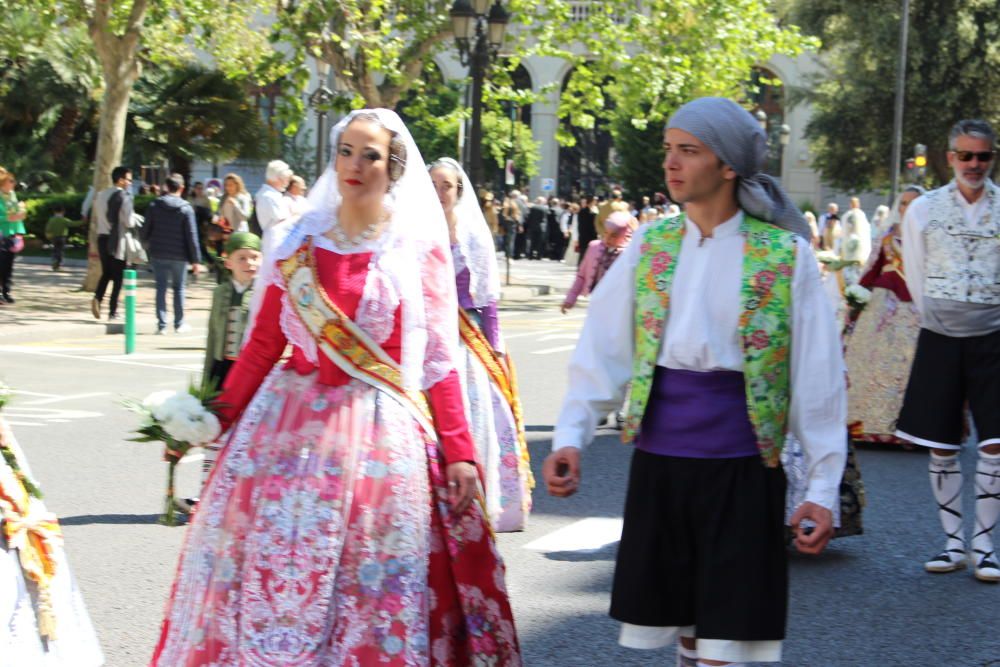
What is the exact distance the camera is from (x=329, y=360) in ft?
13.0

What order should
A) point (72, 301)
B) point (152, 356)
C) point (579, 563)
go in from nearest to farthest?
point (579, 563)
point (152, 356)
point (72, 301)

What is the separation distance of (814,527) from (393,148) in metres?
1.59

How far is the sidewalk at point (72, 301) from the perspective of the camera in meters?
16.2

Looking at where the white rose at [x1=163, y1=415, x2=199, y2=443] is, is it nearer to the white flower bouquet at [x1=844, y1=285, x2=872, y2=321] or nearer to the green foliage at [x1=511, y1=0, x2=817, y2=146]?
the white flower bouquet at [x1=844, y1=285, x2=872, y2=321]

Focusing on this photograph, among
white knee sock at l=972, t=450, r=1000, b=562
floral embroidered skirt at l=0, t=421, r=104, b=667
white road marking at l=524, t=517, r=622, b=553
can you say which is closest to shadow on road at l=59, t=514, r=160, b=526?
white road marking at l=524, t=517, r=622, b=553

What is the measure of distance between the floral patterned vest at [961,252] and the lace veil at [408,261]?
2.74 meters

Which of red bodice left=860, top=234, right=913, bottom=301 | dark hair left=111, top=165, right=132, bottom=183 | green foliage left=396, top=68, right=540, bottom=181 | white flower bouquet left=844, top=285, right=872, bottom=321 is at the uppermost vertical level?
green foliage left=396, top=68, right=540, bottom=181

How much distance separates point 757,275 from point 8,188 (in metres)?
16.2

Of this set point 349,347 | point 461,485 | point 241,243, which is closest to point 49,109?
point 241,243

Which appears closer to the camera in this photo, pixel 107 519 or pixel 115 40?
pixel 107 519

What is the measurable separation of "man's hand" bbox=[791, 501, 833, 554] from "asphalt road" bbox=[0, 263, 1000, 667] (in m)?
1.62

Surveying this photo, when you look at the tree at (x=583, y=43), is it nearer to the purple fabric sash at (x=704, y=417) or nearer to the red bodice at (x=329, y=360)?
the red bodice at (x=329, y=360)

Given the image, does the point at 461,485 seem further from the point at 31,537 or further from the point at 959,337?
the point at 959,337

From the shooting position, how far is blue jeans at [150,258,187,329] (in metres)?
16.2
